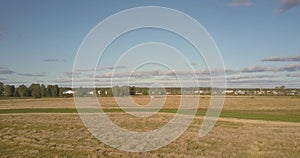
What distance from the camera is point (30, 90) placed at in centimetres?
17225

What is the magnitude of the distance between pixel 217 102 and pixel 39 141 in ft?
289

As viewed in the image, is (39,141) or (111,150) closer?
(111,150)

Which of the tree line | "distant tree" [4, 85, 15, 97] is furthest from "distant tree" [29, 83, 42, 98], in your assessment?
"distant tree" [4, 85, 15, 97]

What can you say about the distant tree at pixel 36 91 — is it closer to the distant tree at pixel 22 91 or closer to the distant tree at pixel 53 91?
the distant tree at pixel 22 91

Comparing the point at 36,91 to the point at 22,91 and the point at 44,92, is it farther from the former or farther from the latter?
the point at 22,91

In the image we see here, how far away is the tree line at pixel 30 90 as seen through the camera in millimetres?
171750

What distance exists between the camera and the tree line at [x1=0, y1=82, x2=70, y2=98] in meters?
172

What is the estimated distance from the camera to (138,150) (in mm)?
19234

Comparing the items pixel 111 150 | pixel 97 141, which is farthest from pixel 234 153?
pixel 97 141

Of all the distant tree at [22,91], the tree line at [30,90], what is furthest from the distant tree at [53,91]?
the distant tree at [22,91]

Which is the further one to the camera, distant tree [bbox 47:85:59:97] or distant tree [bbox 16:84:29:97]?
distant tree [bbox 47:85:59:97]

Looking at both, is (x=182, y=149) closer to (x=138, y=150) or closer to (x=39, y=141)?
(x=138, y=150)

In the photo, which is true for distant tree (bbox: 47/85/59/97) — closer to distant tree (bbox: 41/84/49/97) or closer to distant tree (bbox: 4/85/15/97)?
distant tree (bbox: 41/84/49/97)

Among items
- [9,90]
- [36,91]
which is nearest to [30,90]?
[36,91]
